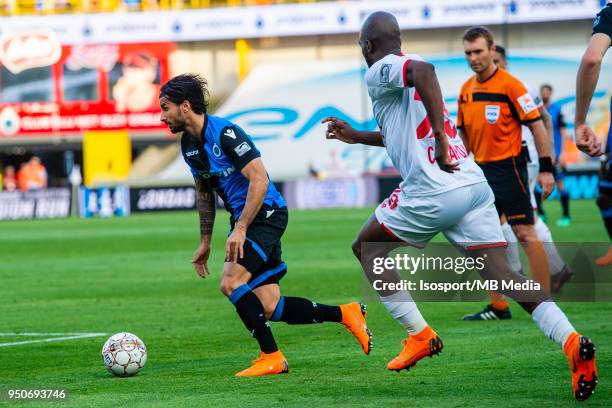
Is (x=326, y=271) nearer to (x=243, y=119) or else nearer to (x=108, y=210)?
(x=108, y=210)

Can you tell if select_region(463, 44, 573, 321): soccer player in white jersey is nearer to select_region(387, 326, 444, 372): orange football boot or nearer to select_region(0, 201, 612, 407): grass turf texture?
select_region(0, 201, 612, 407): grass turf texture

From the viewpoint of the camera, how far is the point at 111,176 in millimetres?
50344

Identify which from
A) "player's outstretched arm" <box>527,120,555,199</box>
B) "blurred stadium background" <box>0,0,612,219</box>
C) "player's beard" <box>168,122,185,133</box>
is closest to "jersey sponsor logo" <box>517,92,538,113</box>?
"player's outstretched arm" <box>527,120,555,199</box>

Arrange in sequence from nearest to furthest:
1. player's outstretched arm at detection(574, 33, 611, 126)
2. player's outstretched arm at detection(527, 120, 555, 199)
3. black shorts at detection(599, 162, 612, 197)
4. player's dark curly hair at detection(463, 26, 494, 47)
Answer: player's outstretched arm at detection(574, 33, 611, 126)
black shorts at detection(599, 162, 612, 197)
player's outstretched arm at detection(527, 120, 555, 199)
player's dark curly hair at detection(463, 26, 494, 47)

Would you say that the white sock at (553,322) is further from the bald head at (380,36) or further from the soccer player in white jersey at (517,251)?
the soccer player in white jersey at (517,251)

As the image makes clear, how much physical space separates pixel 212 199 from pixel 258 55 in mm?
45233

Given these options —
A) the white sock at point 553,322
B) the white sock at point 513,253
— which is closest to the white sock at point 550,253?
the white sock at point 513,253

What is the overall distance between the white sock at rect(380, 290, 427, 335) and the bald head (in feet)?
4.61

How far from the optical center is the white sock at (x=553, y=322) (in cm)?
605

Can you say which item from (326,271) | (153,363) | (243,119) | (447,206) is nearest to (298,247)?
(326,271)

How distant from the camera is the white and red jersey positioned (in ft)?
21.1

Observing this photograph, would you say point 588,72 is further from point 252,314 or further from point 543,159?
point 543,159

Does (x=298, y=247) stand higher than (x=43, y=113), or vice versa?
(x=298, y=247)

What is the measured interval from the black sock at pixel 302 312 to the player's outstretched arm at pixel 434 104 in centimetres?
192
